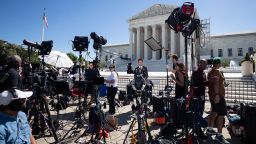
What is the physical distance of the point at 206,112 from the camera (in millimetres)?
10555

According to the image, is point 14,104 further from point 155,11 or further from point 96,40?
point 155,11

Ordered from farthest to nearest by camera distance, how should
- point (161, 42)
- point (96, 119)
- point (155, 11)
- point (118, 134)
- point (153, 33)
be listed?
point (161, 42)
point (153, 33)
point (155, 11)
point (118, 134)
point (96, 119)

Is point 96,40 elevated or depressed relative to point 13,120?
elevated

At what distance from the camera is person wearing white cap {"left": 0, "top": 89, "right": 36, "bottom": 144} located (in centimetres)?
280

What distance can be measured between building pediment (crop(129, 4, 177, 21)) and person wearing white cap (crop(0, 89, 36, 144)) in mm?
63160

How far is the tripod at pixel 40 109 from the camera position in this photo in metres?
6.34

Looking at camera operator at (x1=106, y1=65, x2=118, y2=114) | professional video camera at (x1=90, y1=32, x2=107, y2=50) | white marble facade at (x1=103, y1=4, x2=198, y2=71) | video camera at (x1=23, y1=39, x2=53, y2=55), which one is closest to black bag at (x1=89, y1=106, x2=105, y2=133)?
professional video camera at (x1=90, y1=32, x2=107, y2=50)

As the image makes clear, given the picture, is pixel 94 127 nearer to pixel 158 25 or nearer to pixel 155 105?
pixel 155 105

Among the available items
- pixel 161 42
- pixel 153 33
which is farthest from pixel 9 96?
pixel 161 42

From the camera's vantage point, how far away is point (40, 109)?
6.88 meters

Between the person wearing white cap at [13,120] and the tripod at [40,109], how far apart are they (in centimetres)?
328

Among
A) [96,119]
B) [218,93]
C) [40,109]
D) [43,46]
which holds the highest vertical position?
[43,46]

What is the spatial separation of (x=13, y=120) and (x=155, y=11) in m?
67.0

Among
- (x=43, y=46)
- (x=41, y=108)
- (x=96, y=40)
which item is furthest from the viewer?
(x=43, y=46)
